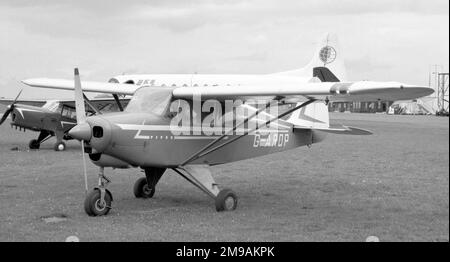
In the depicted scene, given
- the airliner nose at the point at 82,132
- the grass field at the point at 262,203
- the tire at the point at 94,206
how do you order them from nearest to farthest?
→ the grass field at the point at 262,203 → the airliner nose at the point at 82,132 → the tire at the point at 94,206

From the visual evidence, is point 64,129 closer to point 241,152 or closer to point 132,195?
point 132,195

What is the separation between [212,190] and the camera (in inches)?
368

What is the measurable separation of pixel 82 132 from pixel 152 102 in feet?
4.91

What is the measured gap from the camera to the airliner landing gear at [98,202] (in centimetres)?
853

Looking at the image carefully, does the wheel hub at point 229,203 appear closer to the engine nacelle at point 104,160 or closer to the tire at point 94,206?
the engine nacelle at point 104,160

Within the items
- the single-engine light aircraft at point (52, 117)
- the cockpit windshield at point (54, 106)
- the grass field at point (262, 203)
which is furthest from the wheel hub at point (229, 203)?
the cockpit windshield at point (54, 106)

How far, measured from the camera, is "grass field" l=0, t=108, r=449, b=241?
24.2 ft

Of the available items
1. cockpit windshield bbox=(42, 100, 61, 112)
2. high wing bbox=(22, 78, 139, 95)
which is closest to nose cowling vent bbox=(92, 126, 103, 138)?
high wing bbox=(22, 78, 139, 95)

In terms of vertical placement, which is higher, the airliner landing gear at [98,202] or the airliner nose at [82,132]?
the airliner nose at [82,132]

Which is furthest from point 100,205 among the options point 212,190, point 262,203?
point 262,203

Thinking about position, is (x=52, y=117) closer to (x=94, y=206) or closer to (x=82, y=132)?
(x=94, y=206)

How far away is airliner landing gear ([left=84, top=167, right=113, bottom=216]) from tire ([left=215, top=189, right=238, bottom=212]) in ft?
5.47

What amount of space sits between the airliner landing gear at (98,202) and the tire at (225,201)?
1.67 meters
